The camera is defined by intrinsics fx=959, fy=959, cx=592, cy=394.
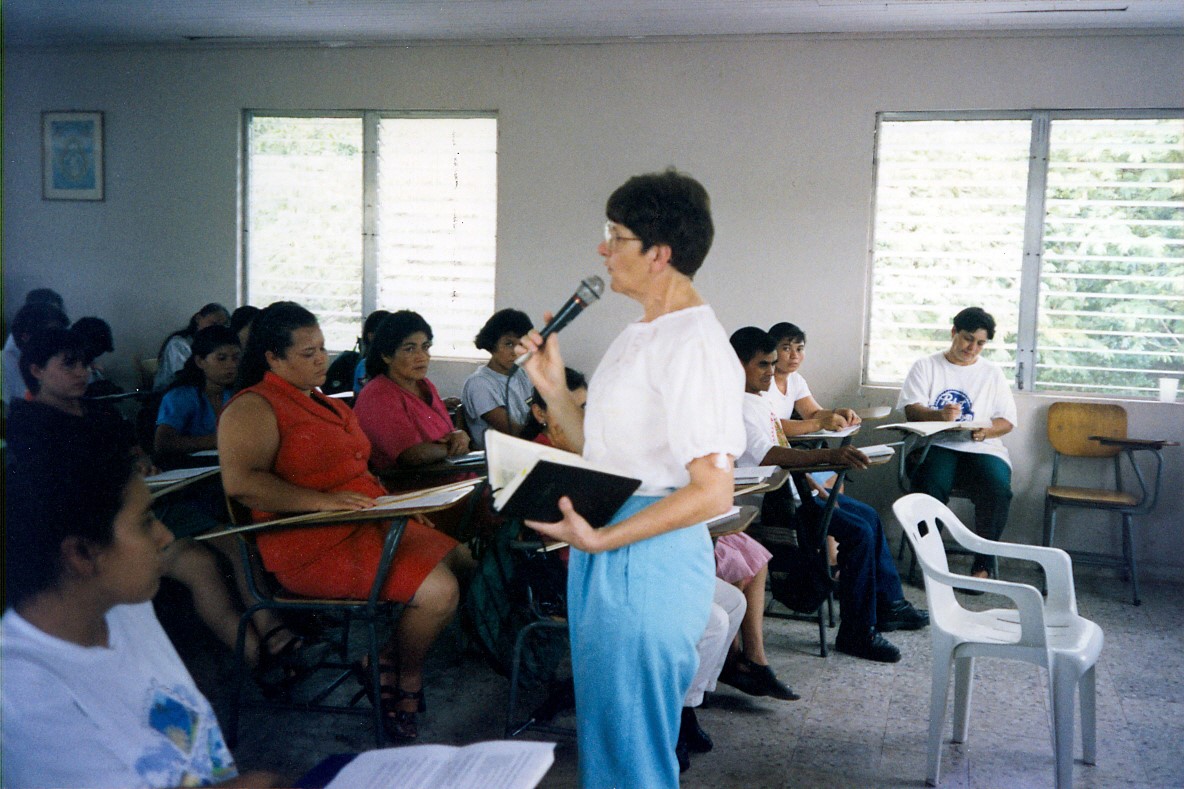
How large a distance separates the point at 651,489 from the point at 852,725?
1826 millimetres

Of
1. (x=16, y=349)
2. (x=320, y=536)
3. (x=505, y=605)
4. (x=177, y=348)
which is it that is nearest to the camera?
(x=16, y=349)

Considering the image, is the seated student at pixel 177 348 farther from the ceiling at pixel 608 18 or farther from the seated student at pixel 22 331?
the seated student at pixel 22 331

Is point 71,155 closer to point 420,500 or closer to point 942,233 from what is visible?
point 420,500

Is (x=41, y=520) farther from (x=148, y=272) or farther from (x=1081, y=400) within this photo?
(x=1081, y=400)

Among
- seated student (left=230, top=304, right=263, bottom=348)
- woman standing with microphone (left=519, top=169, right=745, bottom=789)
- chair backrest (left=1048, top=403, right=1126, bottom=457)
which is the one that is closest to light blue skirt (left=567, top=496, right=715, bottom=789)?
woman standing with microphone (left=519, top=169, right=745, bottom=789)

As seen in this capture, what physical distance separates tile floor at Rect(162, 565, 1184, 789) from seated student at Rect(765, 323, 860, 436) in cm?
96

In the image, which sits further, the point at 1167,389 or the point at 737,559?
the point at 1167,389

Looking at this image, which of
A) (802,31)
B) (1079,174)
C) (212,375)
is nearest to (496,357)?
(212,375)

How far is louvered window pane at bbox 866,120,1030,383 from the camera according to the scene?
16.5ft

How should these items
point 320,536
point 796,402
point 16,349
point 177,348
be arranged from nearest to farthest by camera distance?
point 16,349
point 320,536
point 177,348
point 796,402

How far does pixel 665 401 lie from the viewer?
4.91 ft

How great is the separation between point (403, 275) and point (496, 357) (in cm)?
175

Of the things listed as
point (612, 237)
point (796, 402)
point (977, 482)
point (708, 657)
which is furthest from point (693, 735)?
point (977, 482)

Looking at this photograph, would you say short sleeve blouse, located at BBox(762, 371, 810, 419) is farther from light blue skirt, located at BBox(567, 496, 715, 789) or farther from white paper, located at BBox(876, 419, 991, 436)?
light blue skirt, located at BBox(567, 496, 715, 789)
